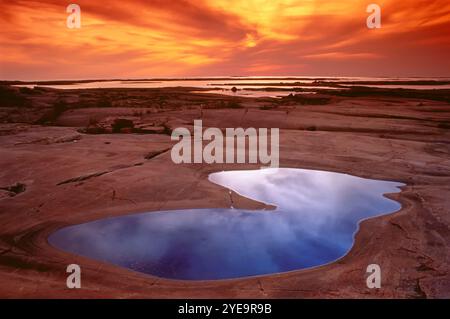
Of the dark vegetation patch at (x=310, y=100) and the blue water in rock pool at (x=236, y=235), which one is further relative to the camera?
the dark vegetation patch at (x=310, y=100)

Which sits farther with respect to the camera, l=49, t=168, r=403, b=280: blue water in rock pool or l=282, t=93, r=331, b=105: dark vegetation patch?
l=282, t=93, r=331, b=105: dark vegetation patch

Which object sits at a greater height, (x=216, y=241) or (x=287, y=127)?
(x=287, y=127)

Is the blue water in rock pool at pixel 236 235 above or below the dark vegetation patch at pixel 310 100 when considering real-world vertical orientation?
below

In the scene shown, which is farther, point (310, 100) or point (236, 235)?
point (310, 100)

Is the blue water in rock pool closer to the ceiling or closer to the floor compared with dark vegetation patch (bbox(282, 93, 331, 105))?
closer to the floor

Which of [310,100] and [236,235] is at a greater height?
[310,100]
